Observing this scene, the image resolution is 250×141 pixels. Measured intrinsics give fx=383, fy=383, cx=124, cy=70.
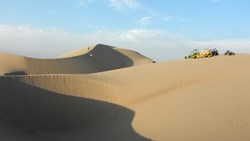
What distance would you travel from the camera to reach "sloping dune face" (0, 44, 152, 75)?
144 ft

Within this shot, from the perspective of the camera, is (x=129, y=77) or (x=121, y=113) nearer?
(x=121, y=113)

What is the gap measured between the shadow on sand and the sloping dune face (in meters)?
22.5

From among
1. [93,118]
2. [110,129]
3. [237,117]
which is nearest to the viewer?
[237,117]

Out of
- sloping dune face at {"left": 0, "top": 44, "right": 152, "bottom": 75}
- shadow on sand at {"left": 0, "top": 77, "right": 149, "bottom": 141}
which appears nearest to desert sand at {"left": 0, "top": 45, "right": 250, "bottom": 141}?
shadow on sand at {"left": 0, "top": 77, "right": 149, "bottom": 141}

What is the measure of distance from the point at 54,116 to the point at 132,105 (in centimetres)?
396

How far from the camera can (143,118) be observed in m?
16.8

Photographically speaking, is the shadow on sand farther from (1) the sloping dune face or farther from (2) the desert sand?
(1) the sloping dune face

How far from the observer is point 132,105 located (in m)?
19.4

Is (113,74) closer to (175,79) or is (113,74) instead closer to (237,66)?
(175,79)

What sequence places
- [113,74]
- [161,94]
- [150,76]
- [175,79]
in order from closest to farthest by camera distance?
[161,94], [175,79], [150,76], [113,74]

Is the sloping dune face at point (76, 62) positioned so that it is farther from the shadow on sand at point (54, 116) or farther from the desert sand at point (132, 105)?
the shadow on sand at point (54, 116)

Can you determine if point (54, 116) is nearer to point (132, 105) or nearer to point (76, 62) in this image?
point (132, 105)

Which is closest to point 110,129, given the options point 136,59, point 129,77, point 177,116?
point 177,116

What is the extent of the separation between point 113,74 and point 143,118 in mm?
9123
